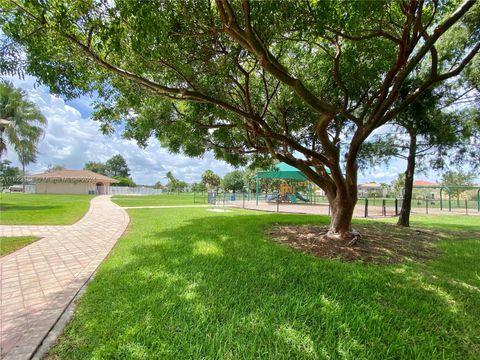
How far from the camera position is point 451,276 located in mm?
4383

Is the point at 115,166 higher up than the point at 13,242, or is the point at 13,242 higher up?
the point at 115,166

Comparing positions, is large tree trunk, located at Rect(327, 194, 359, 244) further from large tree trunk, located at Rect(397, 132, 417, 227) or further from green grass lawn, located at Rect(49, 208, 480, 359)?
large tree trunk, located at Rect(397, 132, 417, 227)

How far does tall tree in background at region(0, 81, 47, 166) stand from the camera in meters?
17.4

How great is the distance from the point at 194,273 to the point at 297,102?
587 centimetres

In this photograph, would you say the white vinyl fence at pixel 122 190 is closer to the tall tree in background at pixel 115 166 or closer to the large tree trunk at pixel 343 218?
the tall tree in background at pixel 115 166

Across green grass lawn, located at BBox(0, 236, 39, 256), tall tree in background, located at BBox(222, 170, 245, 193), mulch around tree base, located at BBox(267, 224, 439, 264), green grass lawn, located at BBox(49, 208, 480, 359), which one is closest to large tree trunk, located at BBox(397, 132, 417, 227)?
mulch around tree base, located at BBox(267, 224, 439, 264)

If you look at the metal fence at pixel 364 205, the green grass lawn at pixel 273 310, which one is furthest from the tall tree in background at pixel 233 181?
the green grass lawn at pixel 273 310

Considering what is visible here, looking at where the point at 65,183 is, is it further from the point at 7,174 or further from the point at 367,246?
the point at 367,246

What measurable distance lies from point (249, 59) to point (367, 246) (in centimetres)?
546

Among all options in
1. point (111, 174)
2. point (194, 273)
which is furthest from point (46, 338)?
point (111, 174)

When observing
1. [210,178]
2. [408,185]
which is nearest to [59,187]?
[210,178]

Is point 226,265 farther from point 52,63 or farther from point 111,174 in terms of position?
point 111,174

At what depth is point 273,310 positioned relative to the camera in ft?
9.75

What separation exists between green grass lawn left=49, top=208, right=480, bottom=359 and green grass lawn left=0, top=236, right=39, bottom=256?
3.01m
